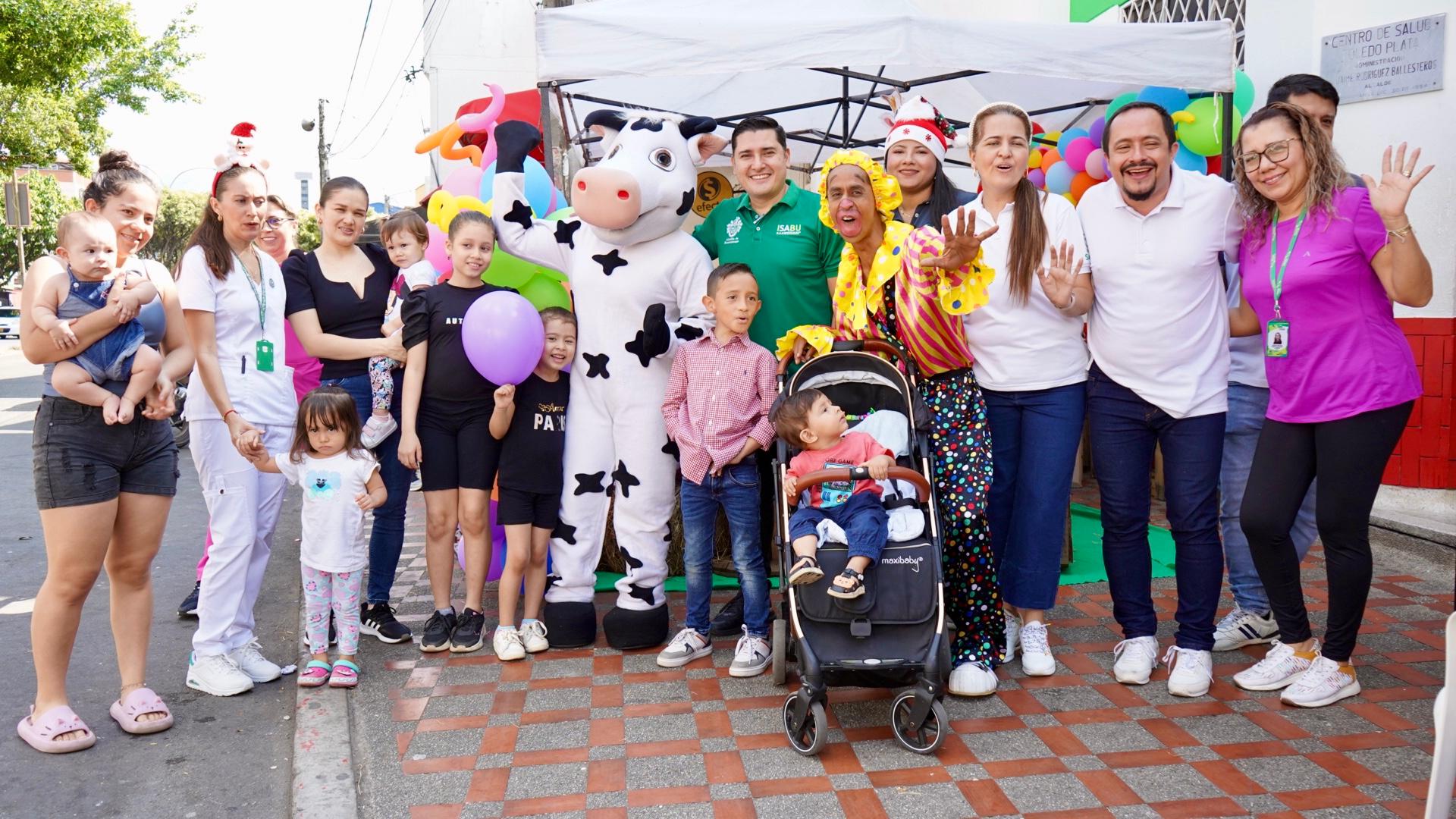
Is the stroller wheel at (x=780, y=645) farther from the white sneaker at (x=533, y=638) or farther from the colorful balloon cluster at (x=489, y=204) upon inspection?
the colorful balloon cluster at (x=489, y=204)

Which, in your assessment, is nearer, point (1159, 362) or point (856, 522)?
point (856, 522)

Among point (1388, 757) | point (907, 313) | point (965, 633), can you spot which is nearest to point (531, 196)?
point (907, 313)

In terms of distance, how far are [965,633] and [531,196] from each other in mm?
2576

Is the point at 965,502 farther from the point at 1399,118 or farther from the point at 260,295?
the point at 1399,118

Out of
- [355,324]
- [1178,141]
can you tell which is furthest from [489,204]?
[1178,141]

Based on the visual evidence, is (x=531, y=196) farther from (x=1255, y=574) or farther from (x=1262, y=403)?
(x=1255, y=574)

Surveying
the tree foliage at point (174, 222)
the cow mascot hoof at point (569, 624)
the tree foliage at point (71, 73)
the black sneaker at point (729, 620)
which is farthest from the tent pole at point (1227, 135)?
the tree foliage at point (174, 222)

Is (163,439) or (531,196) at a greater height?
(531,196)

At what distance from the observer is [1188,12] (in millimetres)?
7195

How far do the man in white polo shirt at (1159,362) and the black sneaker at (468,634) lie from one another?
2.53m

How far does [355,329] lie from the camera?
4.45 m

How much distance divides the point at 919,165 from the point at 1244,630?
7.45ft

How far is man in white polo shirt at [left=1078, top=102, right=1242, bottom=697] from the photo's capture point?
11.6 ft

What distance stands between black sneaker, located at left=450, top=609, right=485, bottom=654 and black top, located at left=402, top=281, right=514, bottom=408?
896 mm
